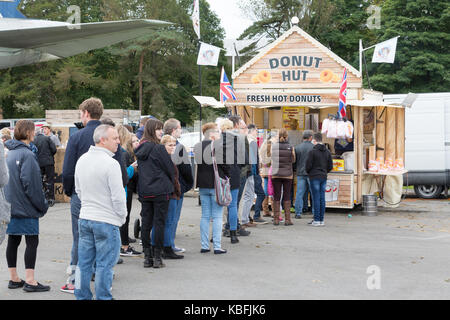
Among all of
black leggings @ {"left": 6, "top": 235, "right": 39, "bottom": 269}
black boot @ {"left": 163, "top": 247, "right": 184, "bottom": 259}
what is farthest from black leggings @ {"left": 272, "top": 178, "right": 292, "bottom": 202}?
black leggings @ {"left": 6, "top": 235, "right": 39, "bottom": 269}

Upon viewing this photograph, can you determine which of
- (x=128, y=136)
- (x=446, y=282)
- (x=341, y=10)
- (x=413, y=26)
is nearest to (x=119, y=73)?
(x=341, y=10)

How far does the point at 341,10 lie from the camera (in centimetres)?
3678

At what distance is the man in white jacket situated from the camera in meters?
5.13

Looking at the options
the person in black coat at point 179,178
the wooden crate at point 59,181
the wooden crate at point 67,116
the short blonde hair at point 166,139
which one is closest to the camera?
the short blonde hair at point 166,139

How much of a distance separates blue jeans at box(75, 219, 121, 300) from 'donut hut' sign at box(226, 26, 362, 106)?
819 centimetres

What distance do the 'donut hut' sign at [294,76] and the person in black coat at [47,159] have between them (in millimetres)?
4156

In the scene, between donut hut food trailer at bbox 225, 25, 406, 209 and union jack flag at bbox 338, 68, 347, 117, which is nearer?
union jack flag at bbox 338, 68, 347, 117

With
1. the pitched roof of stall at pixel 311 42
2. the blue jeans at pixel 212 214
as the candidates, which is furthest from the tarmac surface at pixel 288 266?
the pitched roof of stall at pixel 311 42

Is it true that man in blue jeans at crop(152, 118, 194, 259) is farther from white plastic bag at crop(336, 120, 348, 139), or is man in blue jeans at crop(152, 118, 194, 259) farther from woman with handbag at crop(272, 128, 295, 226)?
white plastic bag at crop(336, 120, 348, 139)

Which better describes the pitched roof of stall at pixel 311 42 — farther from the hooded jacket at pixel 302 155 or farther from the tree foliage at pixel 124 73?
the tree foliage at pixel 124 73

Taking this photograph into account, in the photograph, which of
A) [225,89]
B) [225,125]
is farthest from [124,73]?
[225,125]

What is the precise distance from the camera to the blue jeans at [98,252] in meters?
5.16

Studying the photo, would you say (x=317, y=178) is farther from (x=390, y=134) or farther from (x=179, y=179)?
(x=390, y=134)

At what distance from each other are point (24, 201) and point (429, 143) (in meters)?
11.9
